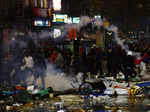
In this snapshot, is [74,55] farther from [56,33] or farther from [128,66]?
[128,66]

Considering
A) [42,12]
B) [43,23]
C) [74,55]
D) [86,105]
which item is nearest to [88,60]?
[74,55]

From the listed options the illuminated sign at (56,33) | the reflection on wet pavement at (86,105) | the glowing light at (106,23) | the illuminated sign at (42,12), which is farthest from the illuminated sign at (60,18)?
the reflection on wet pavement at (86,105)

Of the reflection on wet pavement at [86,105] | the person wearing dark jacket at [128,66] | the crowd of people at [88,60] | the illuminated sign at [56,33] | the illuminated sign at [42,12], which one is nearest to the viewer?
the reflection on wet pavement at [86,105]

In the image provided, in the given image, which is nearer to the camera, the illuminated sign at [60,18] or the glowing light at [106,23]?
the illuminated sign at [60,18]

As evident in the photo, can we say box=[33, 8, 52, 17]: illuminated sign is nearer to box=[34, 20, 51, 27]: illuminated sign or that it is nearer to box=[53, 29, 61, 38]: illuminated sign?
box=[34, 20, 51, 27]: illuminated sign

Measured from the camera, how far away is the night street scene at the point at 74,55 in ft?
21.3

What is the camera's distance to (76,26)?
6664 millimetres

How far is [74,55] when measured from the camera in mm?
6766

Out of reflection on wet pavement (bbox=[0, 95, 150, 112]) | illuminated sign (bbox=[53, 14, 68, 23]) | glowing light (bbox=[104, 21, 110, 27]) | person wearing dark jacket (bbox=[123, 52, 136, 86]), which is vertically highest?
illuminated sign (bbox=[53, 14, 68, 23])

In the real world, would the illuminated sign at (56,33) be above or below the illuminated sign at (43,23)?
below

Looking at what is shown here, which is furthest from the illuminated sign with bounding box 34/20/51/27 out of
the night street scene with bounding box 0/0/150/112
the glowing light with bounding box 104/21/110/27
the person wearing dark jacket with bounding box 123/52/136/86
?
the person wearing dark jacket with bounding box 123/52/136/86

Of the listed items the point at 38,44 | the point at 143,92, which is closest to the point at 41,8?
the point at 38,44

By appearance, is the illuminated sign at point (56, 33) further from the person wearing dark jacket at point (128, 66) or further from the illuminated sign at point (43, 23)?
the person wearing dark jacket at point (128, 66)

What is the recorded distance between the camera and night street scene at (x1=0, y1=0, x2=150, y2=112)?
6492 millimetres
